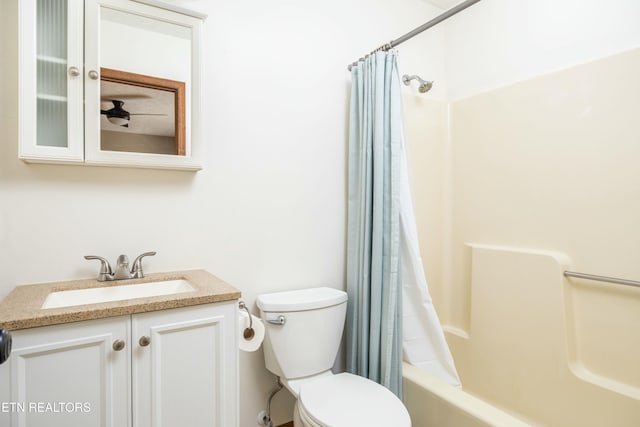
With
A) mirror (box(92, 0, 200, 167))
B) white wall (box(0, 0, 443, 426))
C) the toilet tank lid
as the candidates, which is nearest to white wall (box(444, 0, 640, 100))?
white wall (box(0, 0, 443, 426))

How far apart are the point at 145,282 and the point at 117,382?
411 millimetres

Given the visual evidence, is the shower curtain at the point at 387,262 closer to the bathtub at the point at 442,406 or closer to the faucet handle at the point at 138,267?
the bathtub at the point at 442,406

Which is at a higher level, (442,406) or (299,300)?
(299,300)

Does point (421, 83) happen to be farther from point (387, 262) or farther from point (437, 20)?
point (387, 262)

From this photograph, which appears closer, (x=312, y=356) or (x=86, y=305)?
(x=86, y=305)

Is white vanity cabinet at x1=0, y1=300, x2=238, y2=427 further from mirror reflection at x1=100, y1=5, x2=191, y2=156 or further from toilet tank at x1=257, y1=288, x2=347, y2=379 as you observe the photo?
mirror reflection at x1=100, y1=5, x2=191, y2=156

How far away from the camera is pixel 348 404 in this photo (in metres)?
1.31

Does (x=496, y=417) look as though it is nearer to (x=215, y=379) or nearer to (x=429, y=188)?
(x=215, y=379)

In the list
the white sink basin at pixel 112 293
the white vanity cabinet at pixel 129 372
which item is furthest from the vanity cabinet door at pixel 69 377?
the white sink basin at pixel 112 293

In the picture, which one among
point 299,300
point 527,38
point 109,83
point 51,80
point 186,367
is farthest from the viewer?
point 527,38

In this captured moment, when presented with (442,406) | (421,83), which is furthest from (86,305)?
(421,83)

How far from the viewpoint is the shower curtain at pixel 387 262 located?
5.28 ft

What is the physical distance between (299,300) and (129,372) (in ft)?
2.42

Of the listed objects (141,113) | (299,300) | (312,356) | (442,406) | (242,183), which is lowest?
(442,406)
